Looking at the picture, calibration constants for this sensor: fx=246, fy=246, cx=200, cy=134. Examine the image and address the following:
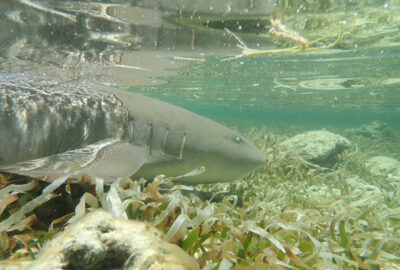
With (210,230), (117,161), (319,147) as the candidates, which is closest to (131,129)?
(117,161)

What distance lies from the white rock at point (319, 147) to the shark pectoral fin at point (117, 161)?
5.22 m

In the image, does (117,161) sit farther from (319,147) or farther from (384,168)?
(384,168)

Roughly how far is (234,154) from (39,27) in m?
7.37

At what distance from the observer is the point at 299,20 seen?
7.30 meters

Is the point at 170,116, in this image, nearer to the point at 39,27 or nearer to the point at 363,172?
the point at 39,27

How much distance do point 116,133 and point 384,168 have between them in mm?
10306

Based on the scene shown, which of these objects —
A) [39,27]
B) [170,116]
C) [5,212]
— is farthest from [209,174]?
A: [39,27]

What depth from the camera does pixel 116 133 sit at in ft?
13.0

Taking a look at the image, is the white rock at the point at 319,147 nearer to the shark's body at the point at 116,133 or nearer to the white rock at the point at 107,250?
the shark's body at the point at 116,133

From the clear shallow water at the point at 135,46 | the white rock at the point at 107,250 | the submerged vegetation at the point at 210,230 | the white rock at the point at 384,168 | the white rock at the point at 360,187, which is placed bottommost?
the white rock at the point at 384,168

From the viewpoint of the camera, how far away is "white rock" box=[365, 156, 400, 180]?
902 centimetres

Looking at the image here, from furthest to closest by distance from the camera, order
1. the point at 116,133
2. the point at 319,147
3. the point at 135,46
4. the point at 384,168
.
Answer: the point at 384,168 < the point at 135,46 < the point at 319,147 < the point at 116,133

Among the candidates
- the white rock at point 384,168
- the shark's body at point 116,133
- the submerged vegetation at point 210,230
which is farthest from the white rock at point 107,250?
the white rock at point 384,168

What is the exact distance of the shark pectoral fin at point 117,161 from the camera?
2.63 metres
